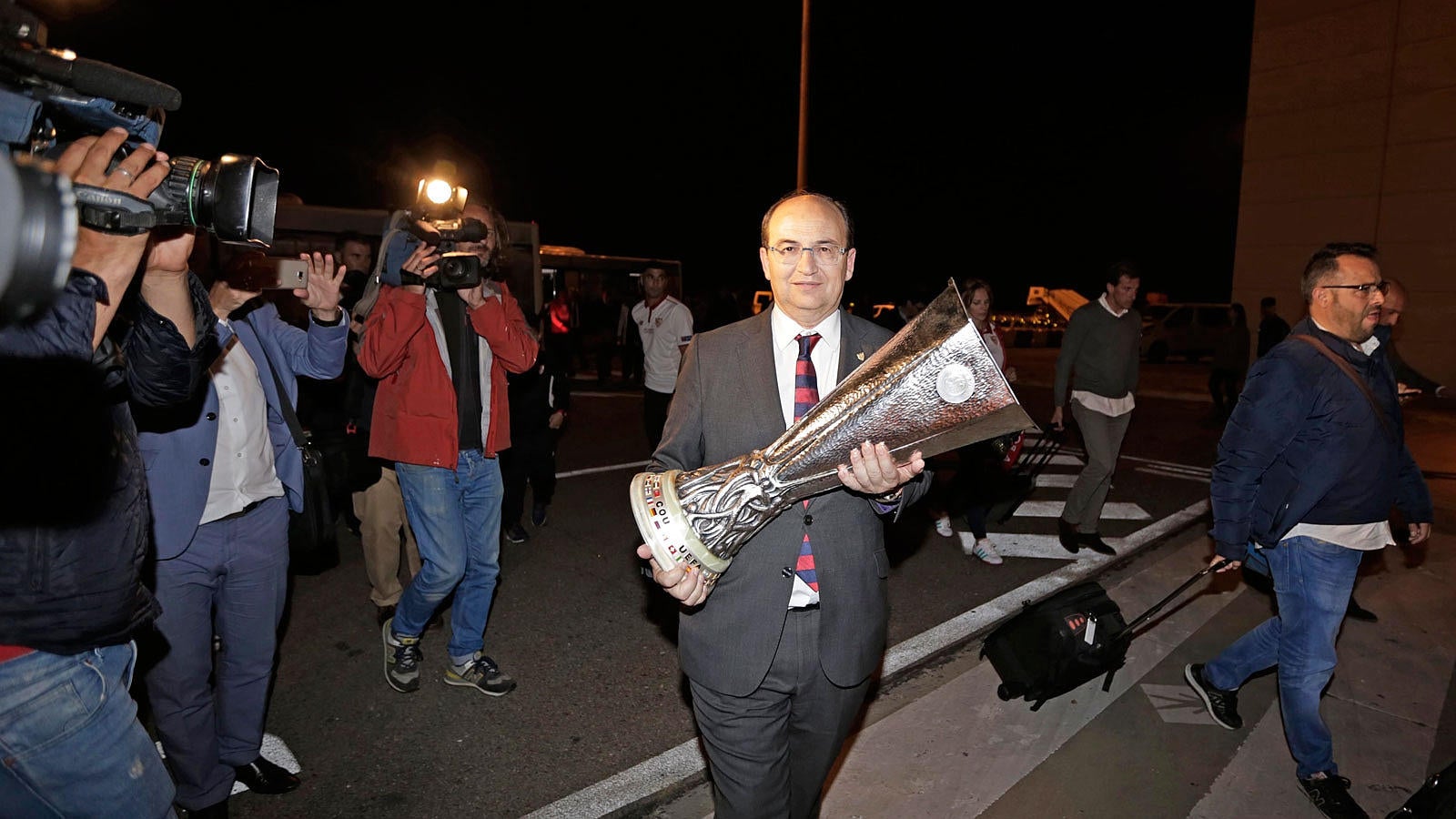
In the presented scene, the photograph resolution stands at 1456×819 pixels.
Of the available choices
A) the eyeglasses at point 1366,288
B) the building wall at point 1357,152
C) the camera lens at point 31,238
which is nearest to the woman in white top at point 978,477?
the eyeglasses at point 1366,288

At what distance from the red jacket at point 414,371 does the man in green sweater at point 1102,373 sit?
4.60 m

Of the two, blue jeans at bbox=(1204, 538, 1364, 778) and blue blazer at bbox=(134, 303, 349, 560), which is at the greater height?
blue blazer at bbox=(134, 303, 349, 560)

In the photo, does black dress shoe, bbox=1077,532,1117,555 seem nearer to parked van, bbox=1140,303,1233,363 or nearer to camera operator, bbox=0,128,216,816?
camera operator, bbox=0,128,216,816

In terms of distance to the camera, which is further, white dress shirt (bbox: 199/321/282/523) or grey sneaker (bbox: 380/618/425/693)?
grey sneaker (bbox: 380/618/425/693)

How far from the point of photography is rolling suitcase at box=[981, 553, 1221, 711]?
158 inches

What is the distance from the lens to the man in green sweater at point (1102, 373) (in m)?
6.29

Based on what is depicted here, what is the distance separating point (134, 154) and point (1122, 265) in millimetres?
6603

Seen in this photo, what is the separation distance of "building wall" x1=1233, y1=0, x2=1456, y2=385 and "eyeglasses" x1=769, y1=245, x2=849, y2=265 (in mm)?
16784

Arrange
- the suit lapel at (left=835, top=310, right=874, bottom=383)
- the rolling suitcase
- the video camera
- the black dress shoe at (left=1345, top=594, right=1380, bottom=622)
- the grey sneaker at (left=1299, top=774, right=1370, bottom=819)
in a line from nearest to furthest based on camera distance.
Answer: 1. the video camera
2. the suit lapel at (left=835, top=310, right=874, bottom=383)
3. the grey sneaker at (left=1299, top=774, right=1370, bottom=819)
4. the rolling suitcase
5. the black dress shoe at (left=1345, top=594, right=1380, bottom=622)

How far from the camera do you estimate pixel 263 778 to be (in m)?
3.21

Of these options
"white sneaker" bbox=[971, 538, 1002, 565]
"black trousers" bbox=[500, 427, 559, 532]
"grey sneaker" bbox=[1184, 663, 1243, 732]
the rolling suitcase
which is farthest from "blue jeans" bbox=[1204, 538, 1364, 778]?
"black trousers" bbox=[500, 427, 559, 532]

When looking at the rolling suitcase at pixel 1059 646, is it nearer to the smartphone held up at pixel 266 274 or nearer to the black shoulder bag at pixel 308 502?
the black shoulder bag at pixel 308 502

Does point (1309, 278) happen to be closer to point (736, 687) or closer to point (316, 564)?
point (736, 687)

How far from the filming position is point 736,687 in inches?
87.2
